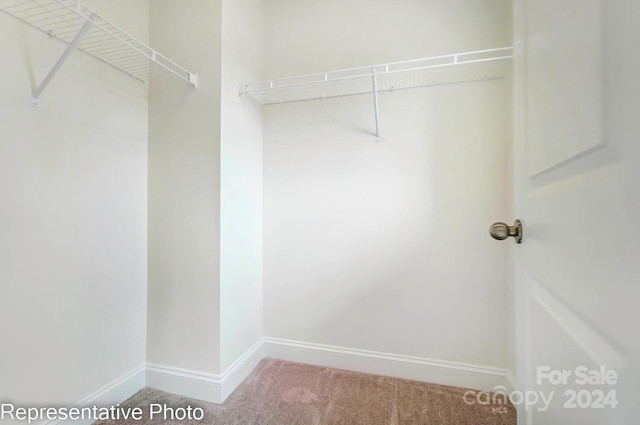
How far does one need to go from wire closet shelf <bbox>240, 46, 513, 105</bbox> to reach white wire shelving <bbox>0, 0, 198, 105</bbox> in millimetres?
566

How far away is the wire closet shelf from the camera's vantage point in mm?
1525

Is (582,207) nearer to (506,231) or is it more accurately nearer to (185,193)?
(506,231)

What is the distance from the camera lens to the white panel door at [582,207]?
1.03 ft

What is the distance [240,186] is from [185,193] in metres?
0.31

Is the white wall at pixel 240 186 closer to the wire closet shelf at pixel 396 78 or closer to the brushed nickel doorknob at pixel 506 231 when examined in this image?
the wire closet shelf at pixel 396 78

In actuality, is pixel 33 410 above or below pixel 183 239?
below

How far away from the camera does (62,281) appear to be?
1.19m

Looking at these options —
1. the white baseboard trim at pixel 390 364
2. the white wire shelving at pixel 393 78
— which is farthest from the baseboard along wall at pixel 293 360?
the white wire shelving at pixel 393 78

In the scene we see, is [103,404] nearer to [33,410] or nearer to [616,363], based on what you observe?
[33,410]

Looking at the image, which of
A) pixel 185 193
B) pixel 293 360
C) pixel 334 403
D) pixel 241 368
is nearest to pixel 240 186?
pixel 185 193

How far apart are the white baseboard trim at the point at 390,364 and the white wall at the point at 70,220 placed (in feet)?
2.98

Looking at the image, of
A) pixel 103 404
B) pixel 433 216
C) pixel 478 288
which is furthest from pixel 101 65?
pixel 478 288

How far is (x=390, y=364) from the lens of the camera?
1.70 meters

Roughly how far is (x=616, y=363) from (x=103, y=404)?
6.36ft
